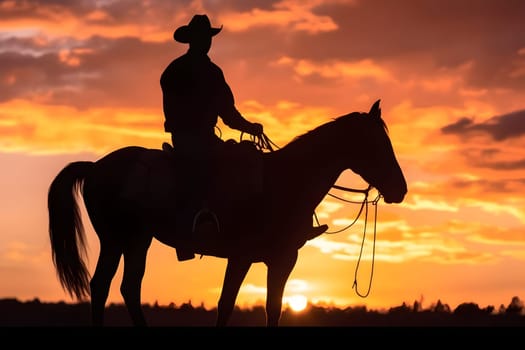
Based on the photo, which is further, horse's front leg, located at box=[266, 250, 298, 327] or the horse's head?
the horse's head

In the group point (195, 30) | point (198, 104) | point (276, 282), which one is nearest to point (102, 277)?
point (276, 282)

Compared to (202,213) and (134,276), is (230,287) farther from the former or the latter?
(134,276)

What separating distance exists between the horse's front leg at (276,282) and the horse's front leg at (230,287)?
40cm

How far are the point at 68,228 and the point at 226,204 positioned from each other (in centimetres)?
259

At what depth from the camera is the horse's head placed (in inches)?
624

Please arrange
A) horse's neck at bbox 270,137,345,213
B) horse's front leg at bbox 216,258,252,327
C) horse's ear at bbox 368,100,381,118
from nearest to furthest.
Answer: horse's front leg at bbox 216,258,252,327, horse's neck at bbox 270,137,345,213, horse's ear at bbox 368,100,381,118

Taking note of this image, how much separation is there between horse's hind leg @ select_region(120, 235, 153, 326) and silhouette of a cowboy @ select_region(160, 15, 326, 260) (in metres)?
0.73

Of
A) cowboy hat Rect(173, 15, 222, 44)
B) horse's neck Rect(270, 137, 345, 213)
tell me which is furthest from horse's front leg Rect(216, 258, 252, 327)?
cowboy hat Rect(173, 15, 222, 44)

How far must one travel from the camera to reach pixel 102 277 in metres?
15.5

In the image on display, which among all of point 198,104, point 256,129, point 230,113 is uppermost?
point 198,104

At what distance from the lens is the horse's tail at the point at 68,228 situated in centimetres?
1559

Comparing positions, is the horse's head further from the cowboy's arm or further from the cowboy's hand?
the cowboy's arm

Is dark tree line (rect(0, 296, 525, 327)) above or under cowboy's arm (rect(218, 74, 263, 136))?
under

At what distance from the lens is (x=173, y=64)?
15.8m
